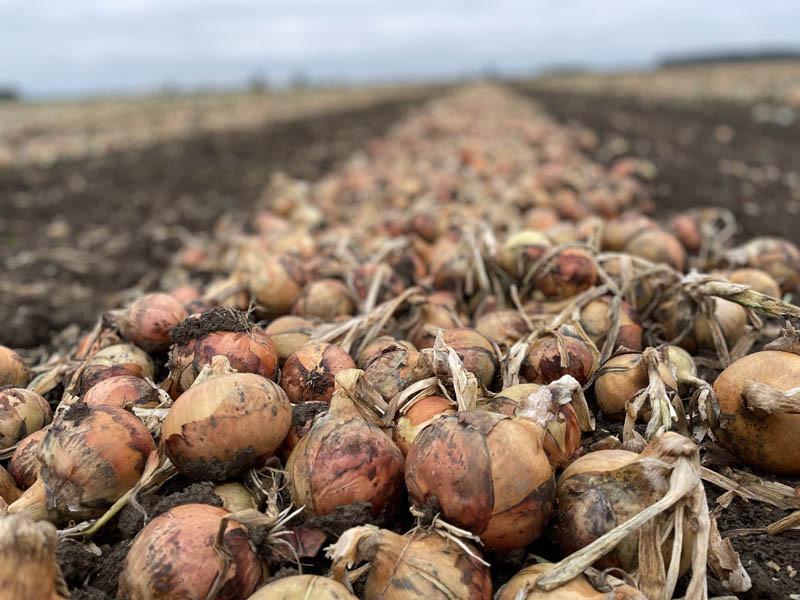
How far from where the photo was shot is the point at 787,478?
7.35 feet

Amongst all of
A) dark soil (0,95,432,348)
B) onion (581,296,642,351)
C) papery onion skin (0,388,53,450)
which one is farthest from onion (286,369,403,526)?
dark soil (0,95,432,348)

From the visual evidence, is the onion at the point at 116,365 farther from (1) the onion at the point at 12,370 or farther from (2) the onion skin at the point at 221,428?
(2) the onion skin at the point at 221,428

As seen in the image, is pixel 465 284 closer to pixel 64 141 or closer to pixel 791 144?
pixel 791 144

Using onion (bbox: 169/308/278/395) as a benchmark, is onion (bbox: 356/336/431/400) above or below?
below

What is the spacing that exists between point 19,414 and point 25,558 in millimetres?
922

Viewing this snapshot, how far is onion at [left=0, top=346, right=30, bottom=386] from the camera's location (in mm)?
2598

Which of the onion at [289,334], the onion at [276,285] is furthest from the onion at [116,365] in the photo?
the onion at [276,285]

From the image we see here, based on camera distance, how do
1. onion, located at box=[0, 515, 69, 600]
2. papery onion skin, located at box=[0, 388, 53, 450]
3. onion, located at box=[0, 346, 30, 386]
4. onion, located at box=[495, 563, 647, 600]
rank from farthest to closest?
onion, located at box=[0, 346, 30, 386] → papery onion skin, located at box=[0, 388, 53, 450] → onion, located at box=[495, 563, 647, 600] → onion, located at box=[0, 515, 69, 600]

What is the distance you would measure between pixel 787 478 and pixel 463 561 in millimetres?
1295

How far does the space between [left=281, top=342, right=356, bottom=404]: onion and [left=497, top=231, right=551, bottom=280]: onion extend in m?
1.31

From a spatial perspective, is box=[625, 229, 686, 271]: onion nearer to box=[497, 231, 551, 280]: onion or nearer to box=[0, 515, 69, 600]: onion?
box=[497, 231, 551, 280]: onion

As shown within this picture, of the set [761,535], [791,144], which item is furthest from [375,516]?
[791,144]

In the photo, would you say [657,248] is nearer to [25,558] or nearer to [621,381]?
[621,381]

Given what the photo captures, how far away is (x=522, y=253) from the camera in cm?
340
